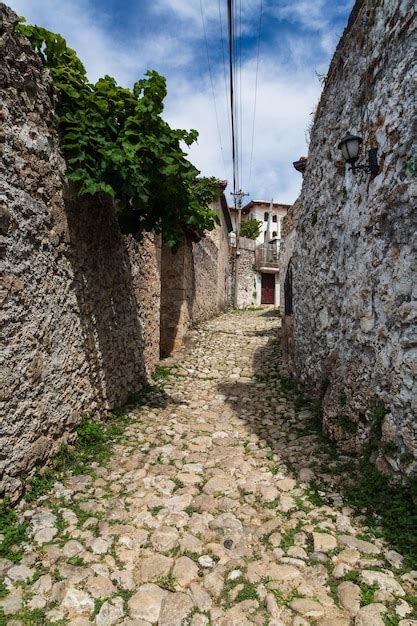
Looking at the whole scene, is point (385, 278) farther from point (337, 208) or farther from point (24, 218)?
point (24, 218)

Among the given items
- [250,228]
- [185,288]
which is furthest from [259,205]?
[185,288]

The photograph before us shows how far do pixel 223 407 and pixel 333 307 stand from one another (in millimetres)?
1984

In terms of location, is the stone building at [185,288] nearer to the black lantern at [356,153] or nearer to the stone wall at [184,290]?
the stone wall at [184,290]

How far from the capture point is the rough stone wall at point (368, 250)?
3.26 meters

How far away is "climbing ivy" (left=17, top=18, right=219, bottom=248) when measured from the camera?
3.87 m

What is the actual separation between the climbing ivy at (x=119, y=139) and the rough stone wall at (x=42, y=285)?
0.66ft

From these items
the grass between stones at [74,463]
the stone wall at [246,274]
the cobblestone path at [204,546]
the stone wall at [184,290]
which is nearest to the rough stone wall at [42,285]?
the grass between stones at [74,463]

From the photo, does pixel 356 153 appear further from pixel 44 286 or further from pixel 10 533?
pixel 10 533

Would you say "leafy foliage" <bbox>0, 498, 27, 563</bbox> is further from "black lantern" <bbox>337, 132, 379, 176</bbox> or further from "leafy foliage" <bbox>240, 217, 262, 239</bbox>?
"leafy foliage" <bbox>240, 217, 262, 239</bbox>

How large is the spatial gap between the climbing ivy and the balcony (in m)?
21.0

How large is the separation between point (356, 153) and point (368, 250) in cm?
97

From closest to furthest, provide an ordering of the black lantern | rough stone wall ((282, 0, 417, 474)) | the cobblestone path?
the cobblestone path, rough stone wall ((282, 0, 417, 474)), the black lantern

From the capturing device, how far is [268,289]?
26531 mm

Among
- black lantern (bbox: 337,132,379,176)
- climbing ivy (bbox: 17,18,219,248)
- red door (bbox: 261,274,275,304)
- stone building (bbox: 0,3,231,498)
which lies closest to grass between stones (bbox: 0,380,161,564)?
stone building (bbox: 0,3,231,498)
